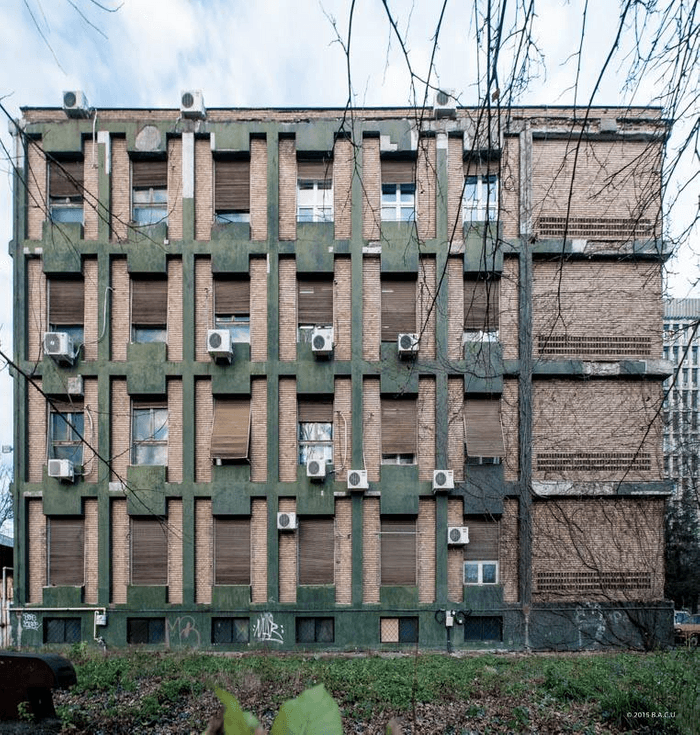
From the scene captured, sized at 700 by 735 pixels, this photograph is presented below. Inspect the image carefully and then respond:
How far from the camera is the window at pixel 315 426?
42.3 feet

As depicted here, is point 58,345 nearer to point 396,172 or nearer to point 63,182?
point 63,182

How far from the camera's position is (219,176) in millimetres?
13539

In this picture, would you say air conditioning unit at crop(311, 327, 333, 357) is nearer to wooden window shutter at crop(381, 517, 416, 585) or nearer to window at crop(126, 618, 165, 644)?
wooden window shutter at crop(381, 517, 416, 585)

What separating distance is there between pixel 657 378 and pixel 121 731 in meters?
14.4

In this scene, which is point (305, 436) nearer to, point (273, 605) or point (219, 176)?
point (273, 605)

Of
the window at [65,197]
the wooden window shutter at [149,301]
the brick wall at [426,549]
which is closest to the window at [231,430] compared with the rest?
the wooden window shutter at [149,301]

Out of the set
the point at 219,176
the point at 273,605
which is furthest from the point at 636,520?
the point at 219,176

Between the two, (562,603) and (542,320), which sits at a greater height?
(542,320)

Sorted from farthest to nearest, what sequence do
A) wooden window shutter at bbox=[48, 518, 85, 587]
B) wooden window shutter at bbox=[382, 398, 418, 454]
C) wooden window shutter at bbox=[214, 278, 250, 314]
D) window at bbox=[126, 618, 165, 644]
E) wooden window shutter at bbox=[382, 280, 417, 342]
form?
1. wooden window shutter at bbox=[214, 278, 250, 314]
2. wooden window shutter at bbox=[382, 280, 417, 342]
3. wooden window shutter at bbox=[382, 398, 418, 454]
4. wooden window shutter at bbox=[48, 518, 85, 587]
5. window at bbox=[126, 618, 165, 644]

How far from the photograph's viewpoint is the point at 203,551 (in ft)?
40.8

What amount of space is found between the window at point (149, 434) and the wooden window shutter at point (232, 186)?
6.05 m

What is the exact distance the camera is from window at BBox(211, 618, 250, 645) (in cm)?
1201

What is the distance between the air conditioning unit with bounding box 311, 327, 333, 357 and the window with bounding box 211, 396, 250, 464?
2.44 metres

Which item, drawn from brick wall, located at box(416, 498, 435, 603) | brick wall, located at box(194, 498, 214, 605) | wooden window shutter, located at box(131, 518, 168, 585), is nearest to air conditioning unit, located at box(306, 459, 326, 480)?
brick wall, located at box(416, 498, 435, 603)
